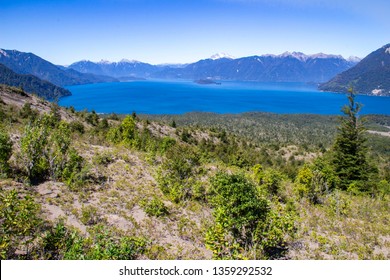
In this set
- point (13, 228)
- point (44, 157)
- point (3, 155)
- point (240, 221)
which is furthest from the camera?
point (44, 157)

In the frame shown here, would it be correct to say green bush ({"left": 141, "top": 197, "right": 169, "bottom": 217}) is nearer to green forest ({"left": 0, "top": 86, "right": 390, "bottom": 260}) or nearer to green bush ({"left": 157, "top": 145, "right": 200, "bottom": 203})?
green forest ({"left": 0, "top": 86, "right": 390, "bottom": 260})

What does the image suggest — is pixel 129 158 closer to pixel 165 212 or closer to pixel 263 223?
pixel 165 212

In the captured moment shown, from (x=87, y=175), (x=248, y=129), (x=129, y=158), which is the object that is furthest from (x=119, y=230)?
(x=248, y=129)

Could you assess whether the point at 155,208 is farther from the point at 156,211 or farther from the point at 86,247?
the point at 86,247

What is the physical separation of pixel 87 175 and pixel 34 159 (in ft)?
7.71

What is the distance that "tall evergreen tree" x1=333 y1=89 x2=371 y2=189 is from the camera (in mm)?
24719

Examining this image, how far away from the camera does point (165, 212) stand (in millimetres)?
11023

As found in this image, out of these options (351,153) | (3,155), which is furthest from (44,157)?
(351,153)

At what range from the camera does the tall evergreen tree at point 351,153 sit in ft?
81.1

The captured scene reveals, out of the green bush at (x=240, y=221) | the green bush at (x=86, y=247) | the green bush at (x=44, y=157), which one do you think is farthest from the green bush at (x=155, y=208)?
the green bush at (x=44, y=157)

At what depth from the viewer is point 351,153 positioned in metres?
26.0

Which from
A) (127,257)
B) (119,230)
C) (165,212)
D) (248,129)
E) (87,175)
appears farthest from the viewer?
(248,129)

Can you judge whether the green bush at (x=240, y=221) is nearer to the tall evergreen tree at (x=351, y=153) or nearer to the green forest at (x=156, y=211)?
the green forest at (x=156, y=211)
